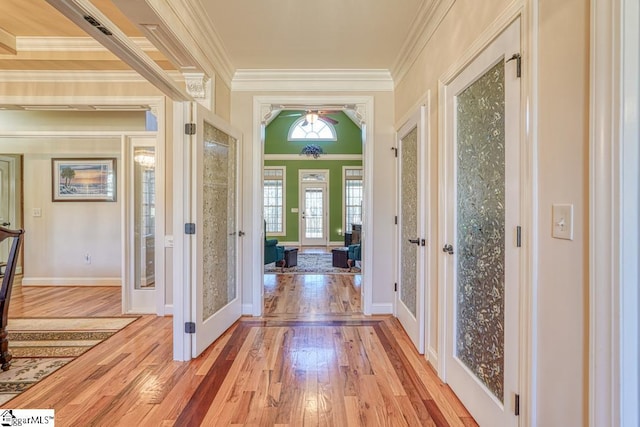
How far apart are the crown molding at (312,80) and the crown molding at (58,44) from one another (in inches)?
37.7

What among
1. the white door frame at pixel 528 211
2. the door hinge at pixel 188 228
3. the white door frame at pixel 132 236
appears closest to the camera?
the white door frame at pixel 528 211

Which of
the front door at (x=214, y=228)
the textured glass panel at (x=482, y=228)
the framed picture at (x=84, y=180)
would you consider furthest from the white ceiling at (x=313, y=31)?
the framed picture at (x=84, y=180)

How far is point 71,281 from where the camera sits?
15.0ft

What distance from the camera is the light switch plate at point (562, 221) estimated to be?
41.4 inches

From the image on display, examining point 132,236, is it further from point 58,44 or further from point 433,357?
point 433,357

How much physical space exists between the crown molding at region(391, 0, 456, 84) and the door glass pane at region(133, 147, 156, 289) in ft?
9.66

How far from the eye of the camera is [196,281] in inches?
95.3

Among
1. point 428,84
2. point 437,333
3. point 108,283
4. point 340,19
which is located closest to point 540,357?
point 437,333

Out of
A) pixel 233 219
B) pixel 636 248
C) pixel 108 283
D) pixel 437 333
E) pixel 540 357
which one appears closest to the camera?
pixel 636 248

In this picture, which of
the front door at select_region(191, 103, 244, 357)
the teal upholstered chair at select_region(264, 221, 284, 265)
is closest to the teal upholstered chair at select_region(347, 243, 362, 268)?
the teal upholstered chair at select_region(264, 221, 284, 265)

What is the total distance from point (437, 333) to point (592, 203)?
5.12 feet

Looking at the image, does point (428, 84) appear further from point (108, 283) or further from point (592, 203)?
point (108, 283)

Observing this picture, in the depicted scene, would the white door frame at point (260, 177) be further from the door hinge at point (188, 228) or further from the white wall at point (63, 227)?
the white wall at point (63, 227)

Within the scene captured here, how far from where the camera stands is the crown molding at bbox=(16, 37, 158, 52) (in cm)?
267
